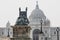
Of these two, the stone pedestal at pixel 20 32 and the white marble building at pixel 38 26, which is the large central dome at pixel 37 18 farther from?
the stone pedestal at pixel 20 32

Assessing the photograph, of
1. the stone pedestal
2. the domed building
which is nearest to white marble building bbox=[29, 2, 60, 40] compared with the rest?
the domed building

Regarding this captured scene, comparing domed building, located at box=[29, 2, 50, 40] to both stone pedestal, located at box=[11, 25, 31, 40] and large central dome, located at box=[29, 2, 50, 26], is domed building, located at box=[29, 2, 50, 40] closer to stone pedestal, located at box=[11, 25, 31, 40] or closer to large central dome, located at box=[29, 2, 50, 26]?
large central dome, located at box=[29, 2, 50, 26]

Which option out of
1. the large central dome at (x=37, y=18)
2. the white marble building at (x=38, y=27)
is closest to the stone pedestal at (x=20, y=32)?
the white marble building at (x=38, y=27)

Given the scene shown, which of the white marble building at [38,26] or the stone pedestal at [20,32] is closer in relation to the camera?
the stone pedestal at [20,32]

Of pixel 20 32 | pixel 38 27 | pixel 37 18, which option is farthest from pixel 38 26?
pixel 20 32

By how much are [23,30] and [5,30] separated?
64662 millimetres

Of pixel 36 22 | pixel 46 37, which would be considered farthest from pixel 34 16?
pixel 46 37

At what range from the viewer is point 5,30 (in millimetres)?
78562

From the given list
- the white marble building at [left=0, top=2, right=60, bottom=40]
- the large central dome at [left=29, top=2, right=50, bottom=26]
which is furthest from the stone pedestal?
the large central dome at [left=29, top=2, right=50, bottom=26]

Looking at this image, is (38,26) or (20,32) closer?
(20,32)

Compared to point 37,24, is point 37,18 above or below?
above

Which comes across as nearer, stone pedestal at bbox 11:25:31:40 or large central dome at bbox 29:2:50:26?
stone pedestal at bbox 11:25:31:40

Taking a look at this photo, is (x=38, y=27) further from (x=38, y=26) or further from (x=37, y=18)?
(x=37, y=18)

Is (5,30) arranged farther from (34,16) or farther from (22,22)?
(22,22)
